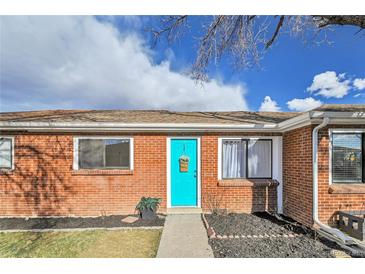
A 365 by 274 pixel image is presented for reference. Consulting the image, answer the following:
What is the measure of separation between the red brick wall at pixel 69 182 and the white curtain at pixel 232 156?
1.72 feet

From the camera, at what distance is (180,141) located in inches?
240

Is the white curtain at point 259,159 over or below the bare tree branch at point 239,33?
below

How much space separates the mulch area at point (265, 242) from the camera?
3.58 meters

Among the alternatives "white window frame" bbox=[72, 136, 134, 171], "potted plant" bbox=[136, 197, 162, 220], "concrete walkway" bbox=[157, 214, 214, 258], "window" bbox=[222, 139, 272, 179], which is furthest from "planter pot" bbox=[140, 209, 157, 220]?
"window" bbox=[222, 139, 272, 179]

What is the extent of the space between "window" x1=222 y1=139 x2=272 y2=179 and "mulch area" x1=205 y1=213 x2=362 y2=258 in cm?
134

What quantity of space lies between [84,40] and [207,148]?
512 centimetres

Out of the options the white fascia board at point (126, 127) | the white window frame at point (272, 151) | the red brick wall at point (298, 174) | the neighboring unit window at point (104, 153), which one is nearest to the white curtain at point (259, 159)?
the white window frame at point (272, 151)

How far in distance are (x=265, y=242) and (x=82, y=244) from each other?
3.63m

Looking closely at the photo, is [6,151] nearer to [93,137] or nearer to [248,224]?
[93,137]

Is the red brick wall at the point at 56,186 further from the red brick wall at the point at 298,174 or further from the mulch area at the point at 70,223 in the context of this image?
the red brick wall at the point at 298,174

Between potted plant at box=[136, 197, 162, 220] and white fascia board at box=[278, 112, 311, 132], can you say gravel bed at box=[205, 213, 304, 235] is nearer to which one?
potted plant at box=[136, 197, 162, 220]

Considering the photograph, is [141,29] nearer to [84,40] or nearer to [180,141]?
[84,40]

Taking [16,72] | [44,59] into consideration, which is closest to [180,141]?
[44,59]

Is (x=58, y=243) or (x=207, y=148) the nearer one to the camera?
(x=58, y=243)
